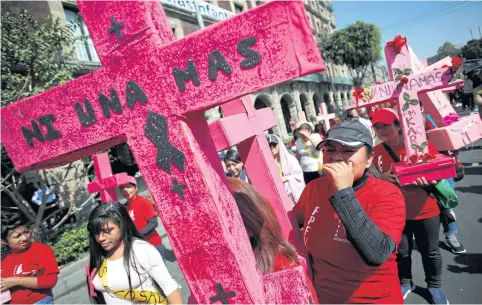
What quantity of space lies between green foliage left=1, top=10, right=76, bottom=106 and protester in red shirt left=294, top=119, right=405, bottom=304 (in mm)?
5717

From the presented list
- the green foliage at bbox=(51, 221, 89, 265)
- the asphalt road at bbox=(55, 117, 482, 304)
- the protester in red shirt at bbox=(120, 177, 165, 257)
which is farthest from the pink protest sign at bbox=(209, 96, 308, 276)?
the green foliage at bbox=(51, 221, 89, 265)

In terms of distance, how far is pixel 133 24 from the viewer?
0.79 metres

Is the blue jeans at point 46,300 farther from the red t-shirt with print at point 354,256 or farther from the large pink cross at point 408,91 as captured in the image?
the large pink cross at point 408,91

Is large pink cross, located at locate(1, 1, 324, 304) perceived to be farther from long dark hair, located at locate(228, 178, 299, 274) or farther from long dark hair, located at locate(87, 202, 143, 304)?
long dark hair, located at locate(87, 202, 143, 304)

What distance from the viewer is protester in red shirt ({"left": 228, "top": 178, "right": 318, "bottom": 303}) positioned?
1.18 metres

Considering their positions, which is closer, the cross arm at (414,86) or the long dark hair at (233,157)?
the cross arm at (414,86)

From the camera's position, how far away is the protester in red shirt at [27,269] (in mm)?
2439

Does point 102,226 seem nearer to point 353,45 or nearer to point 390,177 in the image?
point 390,177

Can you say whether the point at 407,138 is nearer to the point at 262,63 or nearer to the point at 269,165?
the point at 269,165

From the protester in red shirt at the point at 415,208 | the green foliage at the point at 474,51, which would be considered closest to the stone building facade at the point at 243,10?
the protester in red shirt at the point at 415,208

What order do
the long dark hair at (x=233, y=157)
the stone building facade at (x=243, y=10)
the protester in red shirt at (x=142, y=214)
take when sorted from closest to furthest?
the stone building facade at (x=243, y=10) < the long dark hair at (x=233, y=157) < the protester in red shirt at (x=142, y=214)

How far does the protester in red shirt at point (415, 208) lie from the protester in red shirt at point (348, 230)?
1093 millimetres

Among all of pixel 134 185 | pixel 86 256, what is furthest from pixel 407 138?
pixel 86 256

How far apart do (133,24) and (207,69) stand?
0.24 metres
